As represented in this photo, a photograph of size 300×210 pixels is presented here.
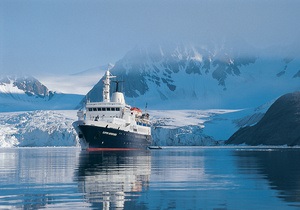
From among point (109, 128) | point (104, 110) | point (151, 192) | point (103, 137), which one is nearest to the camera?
point (151, 192)

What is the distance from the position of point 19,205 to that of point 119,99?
102579 mm

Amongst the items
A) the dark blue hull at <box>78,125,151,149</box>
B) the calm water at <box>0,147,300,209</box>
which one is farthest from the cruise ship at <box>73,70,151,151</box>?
the calm water at <box>0,147,300,209</box>

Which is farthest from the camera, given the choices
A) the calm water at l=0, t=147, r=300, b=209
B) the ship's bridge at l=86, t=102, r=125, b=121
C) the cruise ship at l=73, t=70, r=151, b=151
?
the ship's bridge at l=86, t=102, r=125, b=121

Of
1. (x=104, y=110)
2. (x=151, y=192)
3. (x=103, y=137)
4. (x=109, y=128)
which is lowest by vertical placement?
(x=151, y=192)

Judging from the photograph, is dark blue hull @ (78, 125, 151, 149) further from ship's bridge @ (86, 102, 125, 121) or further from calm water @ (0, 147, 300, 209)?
calm water @ (0, 147, 300, 209)

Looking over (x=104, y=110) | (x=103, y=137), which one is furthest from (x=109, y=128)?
(x=104, y=110)

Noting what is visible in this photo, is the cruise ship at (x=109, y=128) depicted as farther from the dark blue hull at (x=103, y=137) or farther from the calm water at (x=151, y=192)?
the calm water at (x=151, y=192)

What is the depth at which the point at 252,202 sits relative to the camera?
21.5 m

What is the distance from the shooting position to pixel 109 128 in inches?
4085

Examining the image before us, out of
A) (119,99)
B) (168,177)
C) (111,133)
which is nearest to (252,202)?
(168,177)

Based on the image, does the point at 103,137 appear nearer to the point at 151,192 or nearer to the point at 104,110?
the point at 104,110

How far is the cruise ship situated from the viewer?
103625mm

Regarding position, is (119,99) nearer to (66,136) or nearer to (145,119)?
(145,119)

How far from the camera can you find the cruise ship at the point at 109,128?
104m
